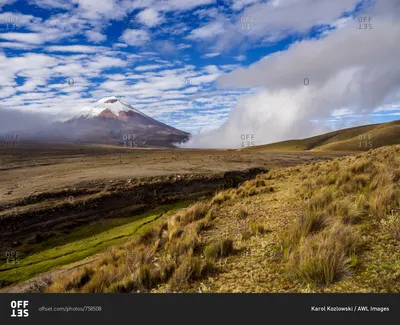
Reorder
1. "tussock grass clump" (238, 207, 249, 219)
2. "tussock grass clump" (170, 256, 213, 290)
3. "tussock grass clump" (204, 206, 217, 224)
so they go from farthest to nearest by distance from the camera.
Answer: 1. "tussock grass clump" (204, 206, 217, 224)
2. "tussock grass clump" (238, 207, 249, 219)
3. "tussock grass clump" (170, 256, 213, 290)

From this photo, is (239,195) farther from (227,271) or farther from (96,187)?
(96,187)

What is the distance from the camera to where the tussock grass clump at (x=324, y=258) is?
5.00 m

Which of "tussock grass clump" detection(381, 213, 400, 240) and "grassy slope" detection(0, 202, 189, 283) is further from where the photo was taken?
"grassy slope" detection(0, 202, 189, 283)

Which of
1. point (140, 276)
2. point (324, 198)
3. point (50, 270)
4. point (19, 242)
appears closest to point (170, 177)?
point (19, 242)

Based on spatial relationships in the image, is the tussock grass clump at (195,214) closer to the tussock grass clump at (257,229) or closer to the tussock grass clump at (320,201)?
the tussock grass clump at (257,229)

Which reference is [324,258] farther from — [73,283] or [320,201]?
[73,283]

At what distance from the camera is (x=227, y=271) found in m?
6.02

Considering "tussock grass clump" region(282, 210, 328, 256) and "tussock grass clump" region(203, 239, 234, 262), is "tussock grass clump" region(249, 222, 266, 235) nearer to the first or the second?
"tussock grass clump" region(282, 210, 328, 256)

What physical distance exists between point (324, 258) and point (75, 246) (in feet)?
44.1

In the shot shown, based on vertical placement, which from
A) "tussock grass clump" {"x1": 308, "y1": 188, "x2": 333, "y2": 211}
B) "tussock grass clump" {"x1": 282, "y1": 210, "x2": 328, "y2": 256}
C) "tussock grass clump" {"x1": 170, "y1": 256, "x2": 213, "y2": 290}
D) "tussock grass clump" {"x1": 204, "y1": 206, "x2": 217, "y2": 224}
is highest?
"tussock grass clump" {"x1": 308, "y1": 188, "x2": 333, "y2": 211}

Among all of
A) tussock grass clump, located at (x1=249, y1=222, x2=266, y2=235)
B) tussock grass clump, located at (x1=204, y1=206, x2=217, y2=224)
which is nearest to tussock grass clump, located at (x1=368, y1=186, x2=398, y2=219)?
tussock grass clump, located at (x1=249, y1=222, x2=266, y2=235)

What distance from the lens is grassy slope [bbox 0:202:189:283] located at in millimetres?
12305
